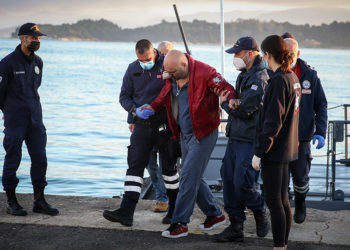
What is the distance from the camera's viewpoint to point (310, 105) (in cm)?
560

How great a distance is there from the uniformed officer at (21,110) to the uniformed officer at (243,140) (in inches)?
76.1

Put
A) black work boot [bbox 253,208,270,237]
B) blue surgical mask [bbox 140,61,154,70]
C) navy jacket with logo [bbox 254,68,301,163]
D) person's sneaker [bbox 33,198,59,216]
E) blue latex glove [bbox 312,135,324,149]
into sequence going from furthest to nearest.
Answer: person's sneaker [bbox 33,198,59,216]
blue surgical mask [bbox 140,61,154,70]
blue latex glove [bbox 312,135,324,149]
black work boot [bbox 253,208,270,237]
navy jacket with logo [bbox 254,68,301,163]

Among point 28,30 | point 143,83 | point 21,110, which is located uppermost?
point 28,30

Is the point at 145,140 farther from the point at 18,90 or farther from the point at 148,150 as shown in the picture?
the point at 18,90

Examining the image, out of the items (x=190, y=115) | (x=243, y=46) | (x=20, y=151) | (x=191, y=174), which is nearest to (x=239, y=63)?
(x=243, y=46)

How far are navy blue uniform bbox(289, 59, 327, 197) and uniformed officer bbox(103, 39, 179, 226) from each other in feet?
3.94

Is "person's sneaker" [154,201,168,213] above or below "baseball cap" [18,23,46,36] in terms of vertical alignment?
below

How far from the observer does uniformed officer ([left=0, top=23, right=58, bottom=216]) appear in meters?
5.86

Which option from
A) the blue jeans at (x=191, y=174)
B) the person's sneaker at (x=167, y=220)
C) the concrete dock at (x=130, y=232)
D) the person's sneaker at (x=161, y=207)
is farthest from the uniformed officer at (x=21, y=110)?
the blue jeans at (x=191, y=174)

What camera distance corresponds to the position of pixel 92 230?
18.1ft

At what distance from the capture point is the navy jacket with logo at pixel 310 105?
5.55 metres

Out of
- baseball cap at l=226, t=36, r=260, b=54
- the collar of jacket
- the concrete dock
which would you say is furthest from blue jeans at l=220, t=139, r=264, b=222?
the collar of jacket

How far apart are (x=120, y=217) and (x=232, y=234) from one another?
1122mm

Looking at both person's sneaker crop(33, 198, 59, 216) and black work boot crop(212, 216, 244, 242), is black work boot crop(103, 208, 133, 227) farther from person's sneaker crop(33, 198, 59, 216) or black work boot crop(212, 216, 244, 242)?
black work boot crop(212, 216, 244, 242)
